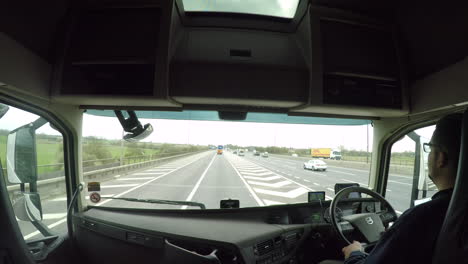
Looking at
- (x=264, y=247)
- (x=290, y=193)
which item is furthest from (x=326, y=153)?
(x=264, y=247)

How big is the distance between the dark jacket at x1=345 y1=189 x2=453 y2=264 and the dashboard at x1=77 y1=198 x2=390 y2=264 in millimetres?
1136

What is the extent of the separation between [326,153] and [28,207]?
3609 millimetres

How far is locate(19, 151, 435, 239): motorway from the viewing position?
276 cm

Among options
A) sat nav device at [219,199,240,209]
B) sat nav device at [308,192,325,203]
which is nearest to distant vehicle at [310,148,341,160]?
sat nav device at [308,192,325,203]

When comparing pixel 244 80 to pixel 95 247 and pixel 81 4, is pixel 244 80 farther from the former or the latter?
pixel 95 247

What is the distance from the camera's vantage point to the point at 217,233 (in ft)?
7.24

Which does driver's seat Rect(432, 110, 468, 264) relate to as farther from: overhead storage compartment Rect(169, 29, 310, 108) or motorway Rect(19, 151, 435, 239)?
motorway Rect(19, 151, 435, 239)

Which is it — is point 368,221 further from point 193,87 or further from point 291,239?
point 193,87

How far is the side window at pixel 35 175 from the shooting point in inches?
83.4

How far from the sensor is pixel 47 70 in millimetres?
2074

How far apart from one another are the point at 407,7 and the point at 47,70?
11.0 ft

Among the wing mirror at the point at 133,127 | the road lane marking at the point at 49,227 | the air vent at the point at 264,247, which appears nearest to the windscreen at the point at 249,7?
the wing mirror at the point at 133,127

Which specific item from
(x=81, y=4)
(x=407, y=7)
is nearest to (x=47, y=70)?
(x=81, y=4)

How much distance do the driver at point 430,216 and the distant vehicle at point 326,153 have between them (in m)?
1.74
